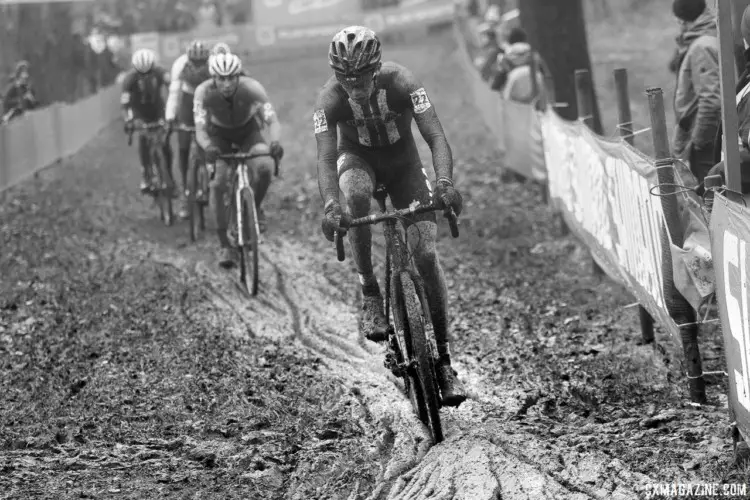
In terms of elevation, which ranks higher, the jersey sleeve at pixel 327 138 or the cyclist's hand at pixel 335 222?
the jersey sleeve at pixel 327 138

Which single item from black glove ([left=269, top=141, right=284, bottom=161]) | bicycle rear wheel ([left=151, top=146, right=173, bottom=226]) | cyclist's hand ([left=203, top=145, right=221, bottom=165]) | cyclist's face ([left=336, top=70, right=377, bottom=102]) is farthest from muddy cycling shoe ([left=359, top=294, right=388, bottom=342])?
bicycle rear wheel ([left=151, top=146, right=173, bottom=226])

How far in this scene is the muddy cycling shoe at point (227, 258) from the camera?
12.8 m

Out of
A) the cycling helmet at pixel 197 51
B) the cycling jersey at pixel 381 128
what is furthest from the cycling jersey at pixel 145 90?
the cycling jersey at pixel 381 128

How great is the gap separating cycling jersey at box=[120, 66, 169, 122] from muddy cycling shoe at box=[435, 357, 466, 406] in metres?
9.67

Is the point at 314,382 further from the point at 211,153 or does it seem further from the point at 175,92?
the point at 175,92

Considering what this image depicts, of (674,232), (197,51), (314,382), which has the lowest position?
(314,382)

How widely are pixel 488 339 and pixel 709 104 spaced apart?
2624 millimetres

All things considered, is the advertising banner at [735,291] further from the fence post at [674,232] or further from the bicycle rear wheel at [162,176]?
the bicycle rear wheel at [162,176]

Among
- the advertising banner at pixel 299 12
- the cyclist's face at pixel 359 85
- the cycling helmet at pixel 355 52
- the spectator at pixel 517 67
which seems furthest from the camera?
the advertising banner at pixel 299 12

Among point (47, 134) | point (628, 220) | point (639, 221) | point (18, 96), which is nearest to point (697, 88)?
point (628, 220)

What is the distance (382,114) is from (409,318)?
1420 mm

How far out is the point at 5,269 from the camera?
12812 mm

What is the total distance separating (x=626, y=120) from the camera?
325 inches

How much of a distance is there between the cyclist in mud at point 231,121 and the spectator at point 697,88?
13.6 ft
